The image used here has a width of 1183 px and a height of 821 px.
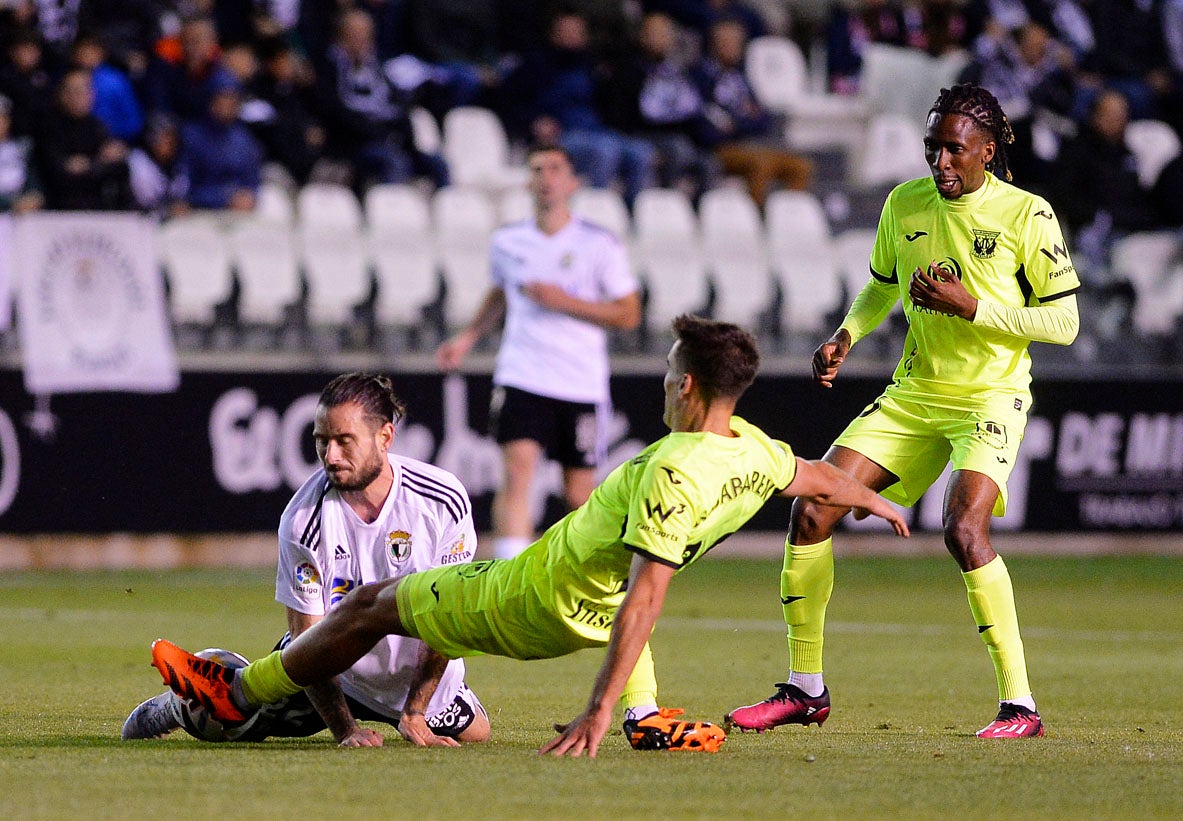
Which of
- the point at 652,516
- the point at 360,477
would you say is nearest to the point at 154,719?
the point at 360,477

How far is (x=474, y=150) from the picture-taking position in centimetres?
1586

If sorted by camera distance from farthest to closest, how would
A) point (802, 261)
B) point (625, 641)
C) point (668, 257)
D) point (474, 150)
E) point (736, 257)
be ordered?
point (474, 150) < point (802, 261) < point (736, 257) < point (668, 257) < point (625, 641)

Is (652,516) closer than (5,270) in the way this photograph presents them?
Yes

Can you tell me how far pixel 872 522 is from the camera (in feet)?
47.3

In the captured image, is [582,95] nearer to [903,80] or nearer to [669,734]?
[903,80]

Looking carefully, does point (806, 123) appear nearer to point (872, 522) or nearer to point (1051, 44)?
point (1051, 44)

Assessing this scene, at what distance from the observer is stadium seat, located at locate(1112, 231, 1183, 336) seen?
51.8ft

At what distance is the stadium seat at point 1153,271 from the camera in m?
15.8

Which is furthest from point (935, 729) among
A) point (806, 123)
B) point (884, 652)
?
point (806, 123)

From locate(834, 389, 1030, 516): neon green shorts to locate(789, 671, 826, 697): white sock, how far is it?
2.25 ft

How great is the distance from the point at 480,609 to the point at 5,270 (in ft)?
26.6

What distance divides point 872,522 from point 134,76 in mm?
6431

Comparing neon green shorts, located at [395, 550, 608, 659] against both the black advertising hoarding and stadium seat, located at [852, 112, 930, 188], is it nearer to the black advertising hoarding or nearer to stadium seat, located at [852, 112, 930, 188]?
the black advertising hoarding

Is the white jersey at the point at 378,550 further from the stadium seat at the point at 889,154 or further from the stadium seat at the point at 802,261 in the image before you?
the stadium seat at the point at 889,154
